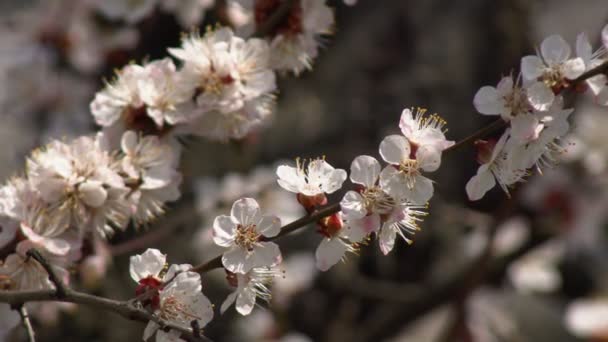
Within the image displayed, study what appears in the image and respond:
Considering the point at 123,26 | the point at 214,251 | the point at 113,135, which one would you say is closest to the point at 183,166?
the point at 214,251

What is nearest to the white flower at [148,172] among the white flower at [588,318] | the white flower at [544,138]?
the white flower at [544,138]

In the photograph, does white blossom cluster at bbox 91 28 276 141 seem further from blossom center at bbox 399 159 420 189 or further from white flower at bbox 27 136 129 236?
blossom center at bbox 399 159 420 189

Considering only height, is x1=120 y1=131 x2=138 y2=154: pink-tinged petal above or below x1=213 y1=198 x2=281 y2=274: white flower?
below

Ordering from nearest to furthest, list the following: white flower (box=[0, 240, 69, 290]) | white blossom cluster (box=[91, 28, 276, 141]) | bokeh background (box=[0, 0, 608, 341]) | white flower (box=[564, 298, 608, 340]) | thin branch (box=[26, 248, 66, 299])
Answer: thin branch (box=[26, 248, 66, 299]) → white flower (box=[0, 240, 69, 290]) → white blossom cluster (box=[91, 28, 276, 141]) → bokeh background (box=[0, 0, 608, 341]) → white flower (box=[564, 298, 608, 340])

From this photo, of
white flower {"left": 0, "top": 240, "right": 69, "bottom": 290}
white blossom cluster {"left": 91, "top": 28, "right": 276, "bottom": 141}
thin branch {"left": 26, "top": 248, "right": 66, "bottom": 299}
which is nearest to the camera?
thin branch {"left": 26, "top": 248, "right": 66, "bottom": 299}

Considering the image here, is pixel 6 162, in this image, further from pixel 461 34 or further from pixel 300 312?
pixel 461 34

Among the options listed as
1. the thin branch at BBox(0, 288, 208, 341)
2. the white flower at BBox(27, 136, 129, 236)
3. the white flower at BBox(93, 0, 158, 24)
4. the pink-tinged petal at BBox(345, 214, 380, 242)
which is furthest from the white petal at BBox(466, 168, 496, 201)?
the white flower at BBox(93, 0, 158, 24)
